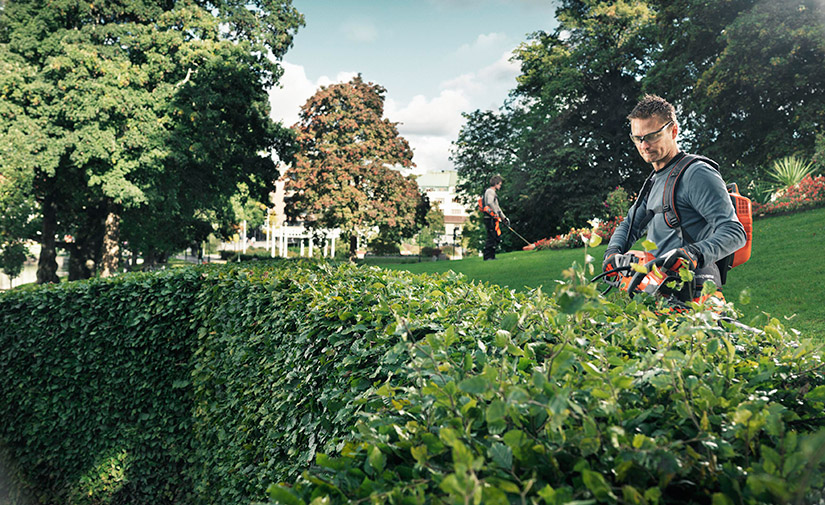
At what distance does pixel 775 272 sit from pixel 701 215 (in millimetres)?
7536

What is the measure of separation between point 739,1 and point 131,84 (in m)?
25.2

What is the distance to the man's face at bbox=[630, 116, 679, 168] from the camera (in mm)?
3311

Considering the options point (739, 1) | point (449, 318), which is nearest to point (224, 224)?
point (739, 1)

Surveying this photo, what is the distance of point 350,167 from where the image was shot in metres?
23.7

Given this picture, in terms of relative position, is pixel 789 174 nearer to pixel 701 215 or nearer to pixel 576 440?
pixel 701 215

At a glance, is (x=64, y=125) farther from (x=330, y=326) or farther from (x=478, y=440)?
(x=478, y=440)

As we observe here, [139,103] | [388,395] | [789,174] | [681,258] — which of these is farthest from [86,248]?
[789,174]

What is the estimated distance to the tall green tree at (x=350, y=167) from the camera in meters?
23.6

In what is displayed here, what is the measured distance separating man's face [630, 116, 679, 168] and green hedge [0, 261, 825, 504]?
1150 mm

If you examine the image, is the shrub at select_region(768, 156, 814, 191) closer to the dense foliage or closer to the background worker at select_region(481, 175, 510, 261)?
the dense foliage

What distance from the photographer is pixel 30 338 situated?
6.86 metres

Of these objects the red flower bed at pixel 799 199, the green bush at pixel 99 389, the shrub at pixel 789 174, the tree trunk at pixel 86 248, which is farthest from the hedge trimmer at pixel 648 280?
the tree trunk at pixel 86 248

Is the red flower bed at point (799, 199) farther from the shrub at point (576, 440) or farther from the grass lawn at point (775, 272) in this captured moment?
the shrub at point (576, 440)

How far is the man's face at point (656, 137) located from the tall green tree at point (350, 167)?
20.6 m
